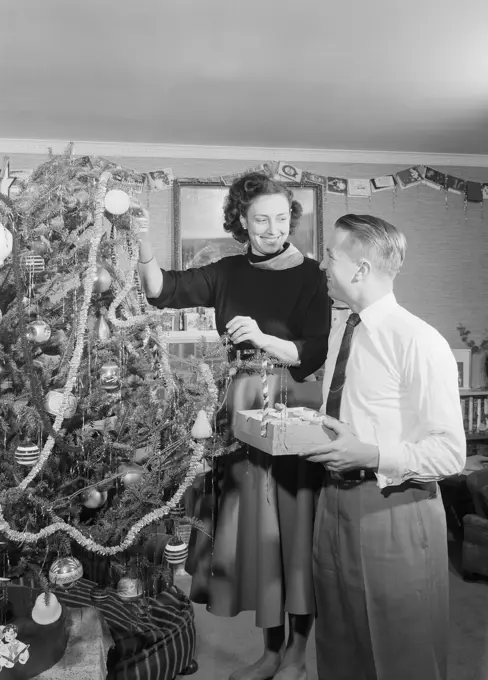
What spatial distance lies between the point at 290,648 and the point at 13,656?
0.94m

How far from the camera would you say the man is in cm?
145

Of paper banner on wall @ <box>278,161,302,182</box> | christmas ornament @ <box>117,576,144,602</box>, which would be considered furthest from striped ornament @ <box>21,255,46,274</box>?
paper banner on wall @ <box>278,161,302,182</box>

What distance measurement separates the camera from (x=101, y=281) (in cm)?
161

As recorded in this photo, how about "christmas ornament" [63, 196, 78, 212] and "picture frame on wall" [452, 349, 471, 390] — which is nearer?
"christmas ornament" [63, 196, 78, 212]

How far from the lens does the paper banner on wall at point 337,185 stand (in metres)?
4.41

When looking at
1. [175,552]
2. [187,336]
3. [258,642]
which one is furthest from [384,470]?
[187,336]

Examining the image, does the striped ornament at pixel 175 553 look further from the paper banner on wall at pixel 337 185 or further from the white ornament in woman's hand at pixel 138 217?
the paper banner on wall at pixel 337 185

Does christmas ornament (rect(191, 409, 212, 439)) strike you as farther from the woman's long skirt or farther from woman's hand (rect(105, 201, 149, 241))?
woman's hand (rect(105, 201, 149, 241))

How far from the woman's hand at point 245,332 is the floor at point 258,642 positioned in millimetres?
1225

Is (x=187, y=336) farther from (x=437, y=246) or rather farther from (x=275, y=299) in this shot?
(x=275, y=299)

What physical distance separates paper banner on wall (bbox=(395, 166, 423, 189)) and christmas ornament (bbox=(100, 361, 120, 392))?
135 inches

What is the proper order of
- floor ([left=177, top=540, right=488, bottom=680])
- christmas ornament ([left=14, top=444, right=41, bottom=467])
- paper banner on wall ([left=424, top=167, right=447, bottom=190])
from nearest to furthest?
christmas ornament ([left=14, top=444, right=41, bottom=467]) < floor ([left=177, top=540, right=488, bottom=680]) < paper banner on wall ([left=424, top=167, right=447, bottom=190])

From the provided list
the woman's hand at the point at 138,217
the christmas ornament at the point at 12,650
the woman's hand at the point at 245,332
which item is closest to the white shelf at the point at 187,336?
the woman's hand at the point at 245,332

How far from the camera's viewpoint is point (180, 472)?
1.80 metres
